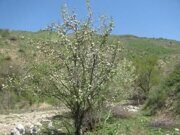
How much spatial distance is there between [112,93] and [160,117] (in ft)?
38.3

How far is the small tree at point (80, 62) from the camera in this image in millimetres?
16703

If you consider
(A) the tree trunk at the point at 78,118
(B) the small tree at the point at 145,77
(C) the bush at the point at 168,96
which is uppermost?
(B) the small tree at the point at 145,77

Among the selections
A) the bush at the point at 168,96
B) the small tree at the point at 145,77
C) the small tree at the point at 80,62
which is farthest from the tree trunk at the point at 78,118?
the small tree at the point at 145,77

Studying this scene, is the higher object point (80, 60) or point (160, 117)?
point (80, 60)

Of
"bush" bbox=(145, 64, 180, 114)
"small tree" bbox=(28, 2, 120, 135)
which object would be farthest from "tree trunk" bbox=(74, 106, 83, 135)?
"bush" bbox=(145, 64, 180, 114)

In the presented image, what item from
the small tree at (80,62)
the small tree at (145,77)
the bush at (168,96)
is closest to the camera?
the small tree at (80,62)

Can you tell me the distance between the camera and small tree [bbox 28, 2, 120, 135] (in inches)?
658

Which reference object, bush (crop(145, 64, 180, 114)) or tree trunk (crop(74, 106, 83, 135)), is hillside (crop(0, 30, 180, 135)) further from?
tree trunk (crop(74, 106, 83, 135))

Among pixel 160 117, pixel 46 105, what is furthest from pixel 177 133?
pixel 46 105

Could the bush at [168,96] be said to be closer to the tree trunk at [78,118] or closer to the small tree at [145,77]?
the tree trunk at [78,118]

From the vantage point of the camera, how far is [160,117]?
31.9 m

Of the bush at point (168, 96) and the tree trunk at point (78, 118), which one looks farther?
the bush at point (168, 96)

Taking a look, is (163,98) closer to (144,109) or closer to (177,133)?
(144,109)

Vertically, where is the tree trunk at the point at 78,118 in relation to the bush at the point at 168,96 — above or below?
below
